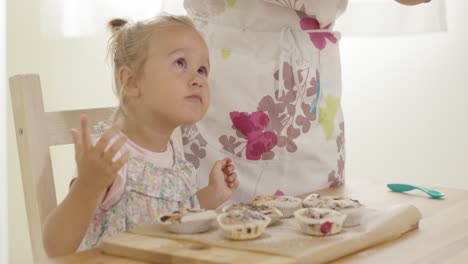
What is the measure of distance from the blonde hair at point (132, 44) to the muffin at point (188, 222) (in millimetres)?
342

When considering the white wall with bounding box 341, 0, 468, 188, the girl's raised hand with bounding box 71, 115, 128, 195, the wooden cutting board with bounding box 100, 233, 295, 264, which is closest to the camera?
the wooden cutting board with bounding box 100, 233, 295, 264

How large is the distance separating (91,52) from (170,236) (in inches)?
65.1

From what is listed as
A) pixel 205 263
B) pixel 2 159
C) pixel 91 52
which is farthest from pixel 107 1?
pixel 205 263

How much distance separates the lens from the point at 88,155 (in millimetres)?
859

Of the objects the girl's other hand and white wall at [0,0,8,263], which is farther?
white wall at [0,0,8,263]

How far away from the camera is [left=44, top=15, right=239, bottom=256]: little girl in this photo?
1043mm

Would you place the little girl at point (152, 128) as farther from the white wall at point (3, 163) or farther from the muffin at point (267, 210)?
the white wall at point (3, 163)

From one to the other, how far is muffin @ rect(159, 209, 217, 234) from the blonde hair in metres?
0.34

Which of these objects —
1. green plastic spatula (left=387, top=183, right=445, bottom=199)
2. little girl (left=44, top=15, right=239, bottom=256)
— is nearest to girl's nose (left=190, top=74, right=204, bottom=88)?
little girl (left=44, top=15, right=239, bottom=256)

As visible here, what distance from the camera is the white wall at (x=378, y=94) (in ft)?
6.76

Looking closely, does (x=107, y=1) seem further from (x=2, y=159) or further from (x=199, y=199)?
(x=199, y=199)

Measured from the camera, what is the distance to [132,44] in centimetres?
115

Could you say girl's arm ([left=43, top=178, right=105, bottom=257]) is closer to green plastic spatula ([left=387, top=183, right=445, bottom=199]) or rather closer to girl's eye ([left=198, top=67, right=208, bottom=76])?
girl's eye ([left=198, top=67, right=208, bottom=76])

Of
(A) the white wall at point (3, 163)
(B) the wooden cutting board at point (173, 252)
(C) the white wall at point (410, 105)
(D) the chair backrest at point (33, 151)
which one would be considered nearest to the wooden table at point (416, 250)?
(B) the wooden cutting board at point (173, 252)
